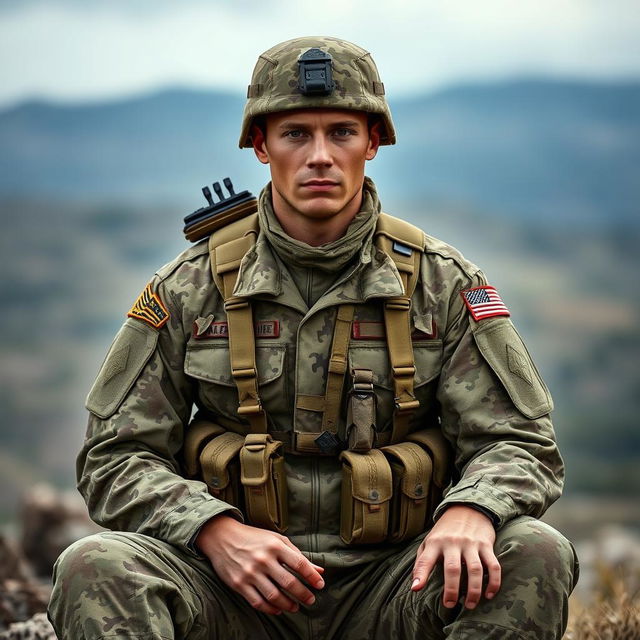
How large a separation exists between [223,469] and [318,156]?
3.81ft

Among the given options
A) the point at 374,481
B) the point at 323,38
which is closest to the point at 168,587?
the point at 374,481

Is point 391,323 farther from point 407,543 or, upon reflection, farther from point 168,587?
point 168,587

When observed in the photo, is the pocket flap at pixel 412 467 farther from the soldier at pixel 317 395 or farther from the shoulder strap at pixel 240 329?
the shoulder strap at pixel 240 329

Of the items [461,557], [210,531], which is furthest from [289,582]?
[461,557]

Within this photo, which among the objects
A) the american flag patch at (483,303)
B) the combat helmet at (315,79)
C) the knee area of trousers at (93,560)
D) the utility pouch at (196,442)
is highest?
the combat helmet at (315,79)

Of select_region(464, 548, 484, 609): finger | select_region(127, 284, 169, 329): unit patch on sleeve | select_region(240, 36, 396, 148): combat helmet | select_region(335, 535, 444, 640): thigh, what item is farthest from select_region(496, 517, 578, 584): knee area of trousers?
select_region(240, 36, 396, 148): combat helmet

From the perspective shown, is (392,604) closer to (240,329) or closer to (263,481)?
(263,481)

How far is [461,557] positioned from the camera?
4.05 metres

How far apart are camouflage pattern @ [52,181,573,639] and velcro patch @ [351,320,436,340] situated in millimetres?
15

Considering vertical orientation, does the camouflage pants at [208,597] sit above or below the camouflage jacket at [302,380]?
below

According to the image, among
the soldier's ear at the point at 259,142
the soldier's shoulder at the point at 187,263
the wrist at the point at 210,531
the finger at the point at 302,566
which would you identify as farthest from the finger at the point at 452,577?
the soldier's ear at the point at 259,142

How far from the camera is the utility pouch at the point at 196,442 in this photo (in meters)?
4.69

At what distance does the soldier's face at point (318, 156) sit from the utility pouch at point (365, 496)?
919mm

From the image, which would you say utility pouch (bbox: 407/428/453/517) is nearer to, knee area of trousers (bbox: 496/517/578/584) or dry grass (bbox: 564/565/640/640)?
knee area of trousers (bbox: 496/517/578/584)
